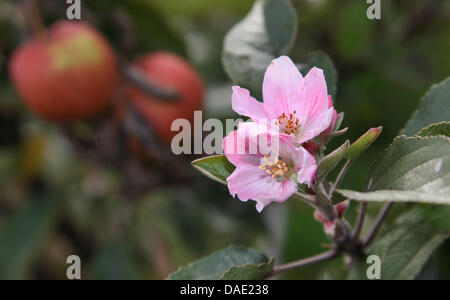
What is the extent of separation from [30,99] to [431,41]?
80 centimetres

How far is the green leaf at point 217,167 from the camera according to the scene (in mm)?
467

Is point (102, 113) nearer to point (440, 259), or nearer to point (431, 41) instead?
point (440, 259)

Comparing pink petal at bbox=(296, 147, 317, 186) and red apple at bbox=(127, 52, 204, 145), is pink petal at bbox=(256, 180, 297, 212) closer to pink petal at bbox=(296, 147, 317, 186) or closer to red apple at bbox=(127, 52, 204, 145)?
pink petal at bbox=(296, 147, 317, 186)

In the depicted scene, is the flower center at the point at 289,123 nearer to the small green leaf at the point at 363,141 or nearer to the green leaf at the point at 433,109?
the small green leaf at the point at 363,141

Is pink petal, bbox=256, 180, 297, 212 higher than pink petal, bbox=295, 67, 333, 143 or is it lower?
lower

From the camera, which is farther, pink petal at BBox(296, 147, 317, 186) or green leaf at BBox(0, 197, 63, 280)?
green leaf at BBox(0, 197, 63, 280)

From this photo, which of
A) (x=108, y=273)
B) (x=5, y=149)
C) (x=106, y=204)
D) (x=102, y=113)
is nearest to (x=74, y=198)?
(x=106, y=204)

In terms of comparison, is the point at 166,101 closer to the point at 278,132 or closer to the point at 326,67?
the point at 326,67

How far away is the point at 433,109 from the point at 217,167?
0.23 metres

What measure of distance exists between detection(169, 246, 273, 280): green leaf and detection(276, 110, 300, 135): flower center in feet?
0.44

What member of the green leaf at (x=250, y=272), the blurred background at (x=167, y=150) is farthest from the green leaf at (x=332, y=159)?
the blurred background at (x=167, y=150)

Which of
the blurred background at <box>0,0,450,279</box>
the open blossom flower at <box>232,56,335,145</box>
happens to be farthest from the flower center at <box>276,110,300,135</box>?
the blurred background at <box>0,0,450,279</box>

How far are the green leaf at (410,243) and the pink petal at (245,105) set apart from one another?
0.19 m

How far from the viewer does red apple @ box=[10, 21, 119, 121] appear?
873 millimetres
